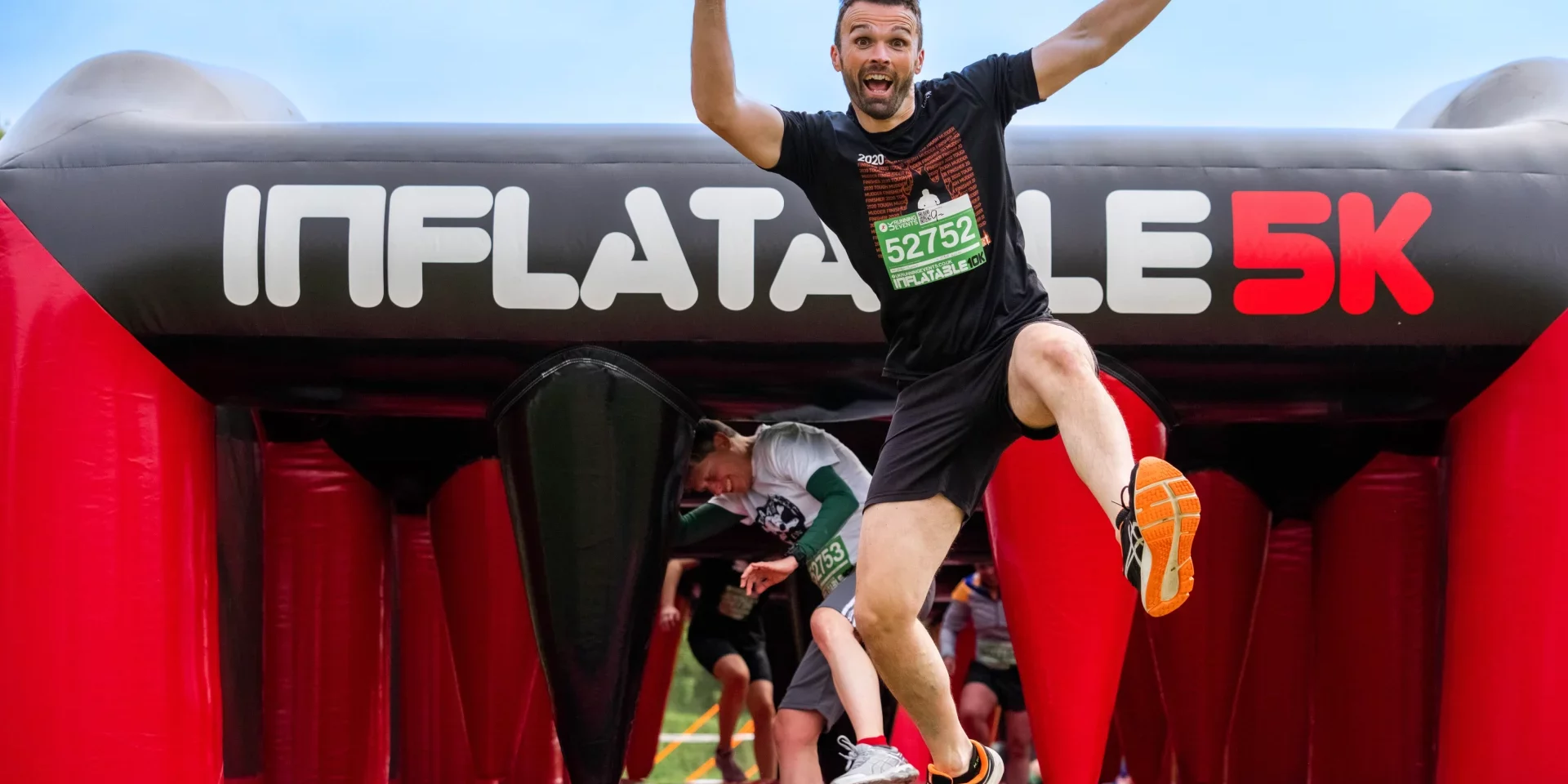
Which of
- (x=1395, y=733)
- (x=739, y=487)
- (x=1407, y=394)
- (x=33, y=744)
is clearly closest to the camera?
(x=33, y=744)

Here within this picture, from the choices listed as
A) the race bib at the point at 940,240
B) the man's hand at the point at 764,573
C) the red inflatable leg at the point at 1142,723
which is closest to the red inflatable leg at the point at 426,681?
the man's hand at the point at 764,573

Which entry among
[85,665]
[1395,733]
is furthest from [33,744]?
[1395,733]

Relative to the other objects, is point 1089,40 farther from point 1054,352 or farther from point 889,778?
point 889,778

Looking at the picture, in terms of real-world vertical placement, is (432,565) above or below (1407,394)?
below

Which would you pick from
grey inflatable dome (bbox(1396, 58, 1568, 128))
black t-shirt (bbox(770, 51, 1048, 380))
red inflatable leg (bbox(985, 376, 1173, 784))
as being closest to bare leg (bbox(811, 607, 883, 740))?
red inflatable leg (bbox(985, 376, 1173, 784))

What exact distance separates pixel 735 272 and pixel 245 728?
233 centimetres

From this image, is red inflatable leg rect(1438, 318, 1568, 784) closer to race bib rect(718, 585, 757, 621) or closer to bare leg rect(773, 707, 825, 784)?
bare leg rect(773, 707, 825, 784)

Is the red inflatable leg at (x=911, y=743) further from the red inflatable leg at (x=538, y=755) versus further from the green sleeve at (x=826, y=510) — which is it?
the red inflatable leg at (x=538, y=755)

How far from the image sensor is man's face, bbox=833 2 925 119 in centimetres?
268

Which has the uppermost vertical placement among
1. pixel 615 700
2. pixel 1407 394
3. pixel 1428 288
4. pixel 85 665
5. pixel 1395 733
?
pixel 1428 288

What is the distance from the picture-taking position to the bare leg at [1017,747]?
665 centimetres

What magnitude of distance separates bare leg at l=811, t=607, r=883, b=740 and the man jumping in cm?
59

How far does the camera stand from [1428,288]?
3689 millimetres

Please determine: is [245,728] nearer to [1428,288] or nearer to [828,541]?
[828,541]
